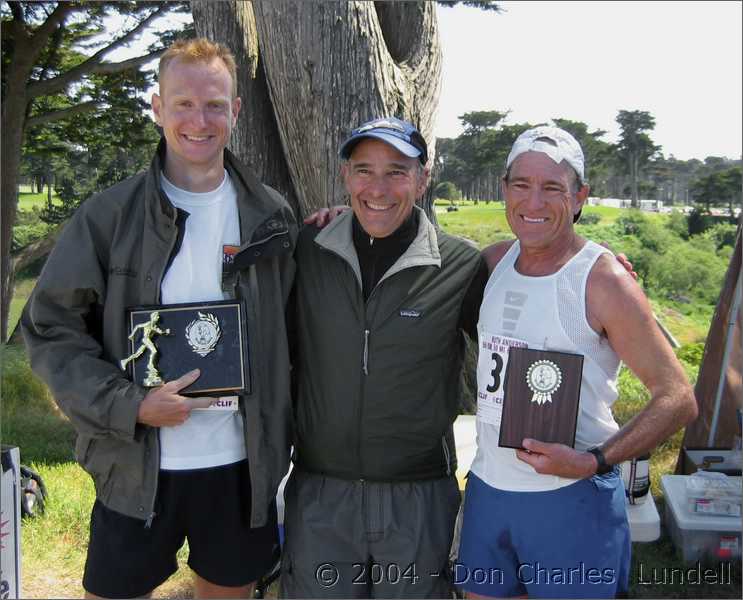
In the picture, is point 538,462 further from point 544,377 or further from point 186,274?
point 186,274

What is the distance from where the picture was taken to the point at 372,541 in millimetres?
2637

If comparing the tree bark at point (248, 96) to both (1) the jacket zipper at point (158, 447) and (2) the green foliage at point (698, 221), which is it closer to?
(1) the jacket zipper at point (158, 447)

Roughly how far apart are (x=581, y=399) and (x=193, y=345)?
132cm

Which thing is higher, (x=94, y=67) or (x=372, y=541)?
(x=94, y=67)

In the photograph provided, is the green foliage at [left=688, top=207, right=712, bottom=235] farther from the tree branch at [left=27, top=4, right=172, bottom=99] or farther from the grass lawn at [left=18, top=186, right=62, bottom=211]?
the tree branch at [left=27, top=4, right=172, bottom=99]

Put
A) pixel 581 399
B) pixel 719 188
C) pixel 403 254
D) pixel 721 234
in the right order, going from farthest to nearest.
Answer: pixel 719 188, pixel 721 234, pixel 403 254, pixel 581 399

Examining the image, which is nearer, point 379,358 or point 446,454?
point 379,358

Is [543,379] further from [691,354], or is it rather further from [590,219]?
[590,219]

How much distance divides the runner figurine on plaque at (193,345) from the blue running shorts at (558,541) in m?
0.99

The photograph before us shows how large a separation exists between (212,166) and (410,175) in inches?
28.5

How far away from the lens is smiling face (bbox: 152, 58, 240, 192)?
255cm

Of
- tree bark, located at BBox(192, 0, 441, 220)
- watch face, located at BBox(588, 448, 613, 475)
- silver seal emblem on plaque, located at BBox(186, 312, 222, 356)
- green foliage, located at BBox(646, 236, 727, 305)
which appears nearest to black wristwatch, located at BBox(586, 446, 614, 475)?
watch face, located at BBox(588, 448, 613, 475)

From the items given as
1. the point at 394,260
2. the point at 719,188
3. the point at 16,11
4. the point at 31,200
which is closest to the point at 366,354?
the point at 394,260

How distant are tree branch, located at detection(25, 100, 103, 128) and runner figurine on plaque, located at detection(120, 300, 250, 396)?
11840 mm
